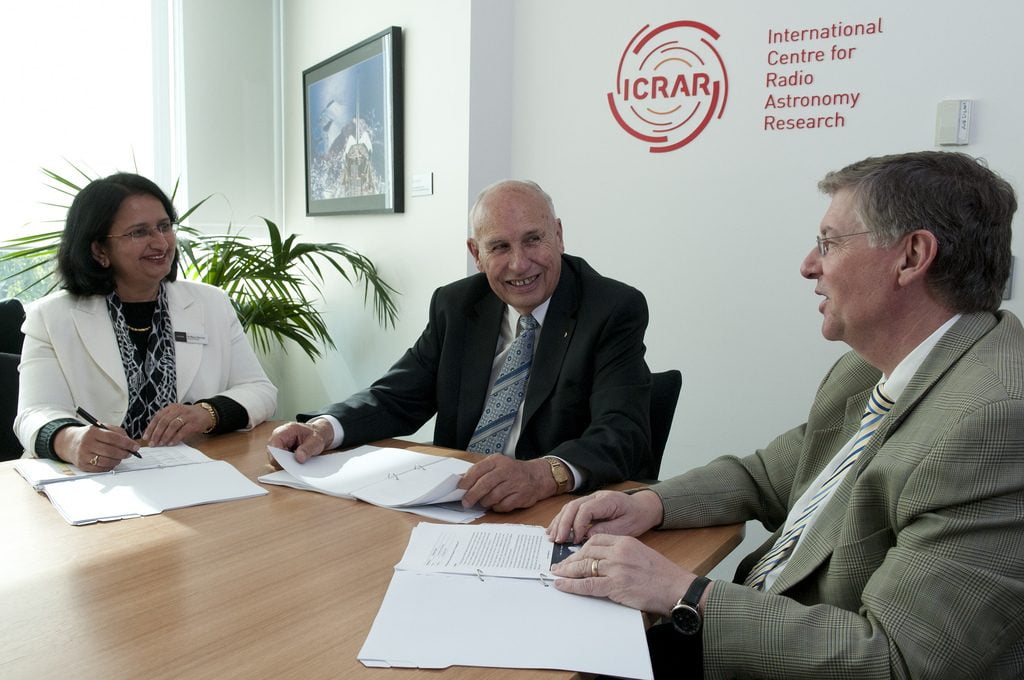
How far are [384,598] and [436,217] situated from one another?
265 cm

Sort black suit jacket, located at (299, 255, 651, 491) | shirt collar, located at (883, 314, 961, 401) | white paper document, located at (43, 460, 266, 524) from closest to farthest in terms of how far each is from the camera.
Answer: shirt collar, located at (883, 314, 961, 401) < white paper document, located at (43, 460, 266, 524) < black suit jacket, located at (299, 255, 651, 491)

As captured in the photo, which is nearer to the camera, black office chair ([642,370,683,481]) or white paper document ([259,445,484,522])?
white paper document ([259,445,484,522])

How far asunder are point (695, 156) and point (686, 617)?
7.02 ft

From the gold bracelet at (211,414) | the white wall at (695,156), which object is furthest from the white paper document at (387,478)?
the white wall at (695,156)

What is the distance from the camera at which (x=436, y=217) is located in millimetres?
3574

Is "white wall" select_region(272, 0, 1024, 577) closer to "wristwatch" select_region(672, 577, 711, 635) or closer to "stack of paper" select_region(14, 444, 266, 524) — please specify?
"wristwatch" select_region(672, 577, 711, 635)

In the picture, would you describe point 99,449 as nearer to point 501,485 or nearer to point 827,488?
point 501,485

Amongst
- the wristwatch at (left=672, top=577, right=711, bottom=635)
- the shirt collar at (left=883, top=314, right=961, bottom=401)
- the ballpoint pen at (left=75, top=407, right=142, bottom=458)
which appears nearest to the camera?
the wristwatch at (left=672, top=577, right=711, bottom=635)

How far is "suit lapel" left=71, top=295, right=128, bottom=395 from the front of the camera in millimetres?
2238

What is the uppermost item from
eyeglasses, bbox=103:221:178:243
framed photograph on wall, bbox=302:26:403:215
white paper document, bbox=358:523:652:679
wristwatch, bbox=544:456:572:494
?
framed photograph on wall, bbox=302:26:403:215

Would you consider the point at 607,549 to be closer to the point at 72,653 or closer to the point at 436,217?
the point at 72,653

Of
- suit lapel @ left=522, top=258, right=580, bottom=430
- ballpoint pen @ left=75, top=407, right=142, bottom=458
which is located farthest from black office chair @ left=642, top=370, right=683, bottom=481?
ballpoint pen @ left=75, top=407, right=142, bottom=458

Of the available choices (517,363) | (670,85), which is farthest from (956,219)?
(670,85)

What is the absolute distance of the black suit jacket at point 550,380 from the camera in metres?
1.89
